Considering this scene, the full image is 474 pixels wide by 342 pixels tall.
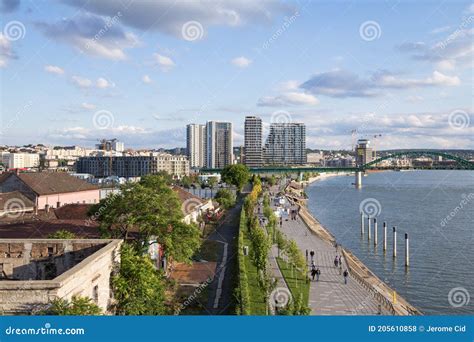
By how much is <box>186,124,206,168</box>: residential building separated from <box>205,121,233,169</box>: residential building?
8.71 feet

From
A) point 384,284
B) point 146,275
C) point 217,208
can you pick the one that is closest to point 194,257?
point 384,284

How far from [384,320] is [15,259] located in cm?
1075

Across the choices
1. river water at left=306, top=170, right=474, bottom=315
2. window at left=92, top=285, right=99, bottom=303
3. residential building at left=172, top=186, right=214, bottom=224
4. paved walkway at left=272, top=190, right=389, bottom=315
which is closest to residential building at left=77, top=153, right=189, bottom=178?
river water at left=306, top=170, right=474, bottom=315

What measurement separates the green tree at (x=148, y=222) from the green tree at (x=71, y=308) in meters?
9.04

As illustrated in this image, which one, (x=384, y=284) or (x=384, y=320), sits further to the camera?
(x=384, y=284)

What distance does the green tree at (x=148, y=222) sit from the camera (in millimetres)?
19531

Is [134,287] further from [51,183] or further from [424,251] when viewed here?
[424,251]

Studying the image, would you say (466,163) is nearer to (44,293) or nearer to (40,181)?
(40,181)

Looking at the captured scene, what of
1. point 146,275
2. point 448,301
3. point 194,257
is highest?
point 146,275

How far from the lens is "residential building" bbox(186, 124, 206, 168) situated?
639 ft

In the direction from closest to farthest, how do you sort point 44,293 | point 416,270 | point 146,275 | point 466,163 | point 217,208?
1. point 44,293
2. point 146,275
3. point 416,270
4. point 217,208
5. point 466,163

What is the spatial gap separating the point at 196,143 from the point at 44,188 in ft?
535

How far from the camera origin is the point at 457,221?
53.3m

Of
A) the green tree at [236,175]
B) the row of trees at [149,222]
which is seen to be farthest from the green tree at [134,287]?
the green tree at [236,175]
